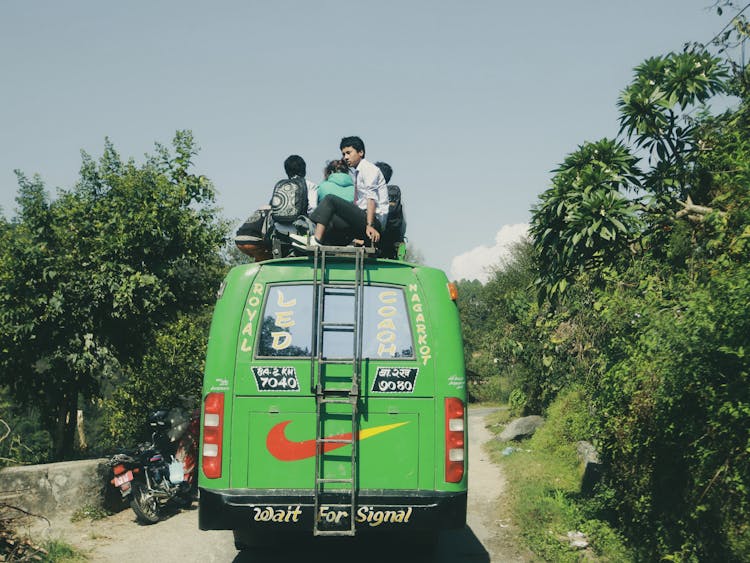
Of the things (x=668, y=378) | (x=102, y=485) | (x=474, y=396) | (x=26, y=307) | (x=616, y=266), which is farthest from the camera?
(x=474, y=396)

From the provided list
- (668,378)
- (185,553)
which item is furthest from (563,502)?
(185,553)

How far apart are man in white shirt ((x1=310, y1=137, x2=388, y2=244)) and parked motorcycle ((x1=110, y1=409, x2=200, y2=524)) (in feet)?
13.3

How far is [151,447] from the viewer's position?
944cm

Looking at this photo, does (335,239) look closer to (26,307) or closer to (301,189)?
(301,189)

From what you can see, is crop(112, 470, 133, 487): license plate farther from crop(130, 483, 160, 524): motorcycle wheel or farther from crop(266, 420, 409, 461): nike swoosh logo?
crop(266, 420, 409, 461): nike swoosh logo

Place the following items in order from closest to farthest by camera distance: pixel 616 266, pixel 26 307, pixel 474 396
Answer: pixel 616 266, pixel 26 307, pixel 474 396

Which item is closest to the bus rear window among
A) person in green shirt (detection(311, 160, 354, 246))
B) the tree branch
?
person in green shirt (detection(311, 160, 354, 246))

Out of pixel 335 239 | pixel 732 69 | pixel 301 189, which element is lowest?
pixel 335 239

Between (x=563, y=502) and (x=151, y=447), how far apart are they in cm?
525

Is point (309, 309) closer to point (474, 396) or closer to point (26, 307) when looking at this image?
point (26, 307)

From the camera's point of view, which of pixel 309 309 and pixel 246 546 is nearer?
pixel 309 309

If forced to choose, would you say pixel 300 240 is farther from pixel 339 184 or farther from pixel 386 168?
pixel 386 168

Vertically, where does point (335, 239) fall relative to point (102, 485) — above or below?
above

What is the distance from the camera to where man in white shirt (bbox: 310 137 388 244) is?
6.55 meters
